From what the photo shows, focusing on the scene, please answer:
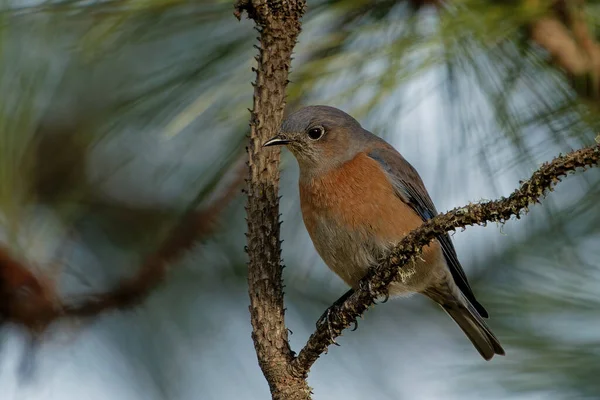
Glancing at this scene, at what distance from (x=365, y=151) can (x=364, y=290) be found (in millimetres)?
1625

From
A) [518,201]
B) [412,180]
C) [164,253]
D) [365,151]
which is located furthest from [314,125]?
[518,201]

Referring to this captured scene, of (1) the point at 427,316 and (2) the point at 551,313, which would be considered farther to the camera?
(1) the point at 427,316

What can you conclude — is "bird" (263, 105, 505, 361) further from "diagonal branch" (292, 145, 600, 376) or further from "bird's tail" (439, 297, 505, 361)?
"diagonal branch" (292, 145, 600, 376)

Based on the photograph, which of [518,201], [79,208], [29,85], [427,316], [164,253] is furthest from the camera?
[427,316]

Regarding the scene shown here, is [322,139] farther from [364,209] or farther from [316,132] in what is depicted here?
[364,209]

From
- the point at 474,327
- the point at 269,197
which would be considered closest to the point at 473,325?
the point at 474,327

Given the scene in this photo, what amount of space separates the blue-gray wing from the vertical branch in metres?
1.46

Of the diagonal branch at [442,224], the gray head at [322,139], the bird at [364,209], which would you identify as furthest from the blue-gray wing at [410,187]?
the diagonal branch at [442,224]

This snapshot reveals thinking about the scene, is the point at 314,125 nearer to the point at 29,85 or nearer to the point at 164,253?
the point at 164,253

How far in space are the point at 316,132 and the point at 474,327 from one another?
4.25 ft

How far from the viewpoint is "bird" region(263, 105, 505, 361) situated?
13.6ft

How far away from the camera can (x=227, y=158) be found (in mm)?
3848

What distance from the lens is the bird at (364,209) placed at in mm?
4137

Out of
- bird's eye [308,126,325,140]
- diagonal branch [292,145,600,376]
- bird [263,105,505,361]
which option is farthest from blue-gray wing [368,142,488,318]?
diagonal branch [292,145,600,376]
